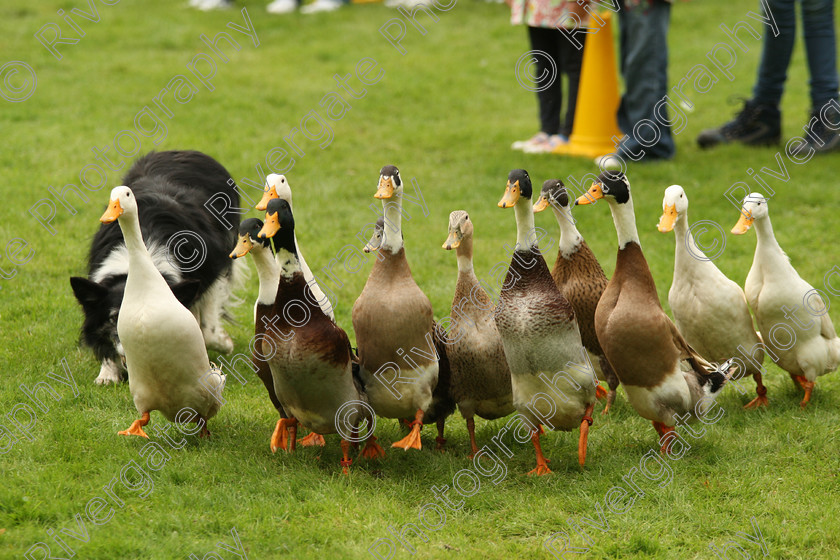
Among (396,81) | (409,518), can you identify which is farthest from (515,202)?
(396,81)

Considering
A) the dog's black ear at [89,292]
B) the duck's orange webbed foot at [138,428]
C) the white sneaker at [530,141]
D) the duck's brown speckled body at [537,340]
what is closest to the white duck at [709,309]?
the duck's brown speckled body at [537,340]

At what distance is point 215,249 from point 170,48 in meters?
6.97

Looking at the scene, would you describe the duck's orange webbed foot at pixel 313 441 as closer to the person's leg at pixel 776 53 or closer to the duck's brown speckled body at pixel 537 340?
the duck's brown speckled body at pixel 537 340

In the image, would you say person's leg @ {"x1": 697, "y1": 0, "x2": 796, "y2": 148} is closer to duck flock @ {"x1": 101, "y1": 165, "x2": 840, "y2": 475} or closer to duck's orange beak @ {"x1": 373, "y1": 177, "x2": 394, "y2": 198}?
duck flock @ {"x1": 101, "y1": 165, "x2": 840, "y2": 475}

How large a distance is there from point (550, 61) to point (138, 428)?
5.76 meters

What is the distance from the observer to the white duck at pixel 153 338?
3855mm

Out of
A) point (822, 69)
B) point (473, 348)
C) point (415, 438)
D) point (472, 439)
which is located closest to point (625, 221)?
point (473, 348)

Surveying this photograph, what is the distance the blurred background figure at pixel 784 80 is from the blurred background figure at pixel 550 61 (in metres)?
1.49

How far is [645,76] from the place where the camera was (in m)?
7.96

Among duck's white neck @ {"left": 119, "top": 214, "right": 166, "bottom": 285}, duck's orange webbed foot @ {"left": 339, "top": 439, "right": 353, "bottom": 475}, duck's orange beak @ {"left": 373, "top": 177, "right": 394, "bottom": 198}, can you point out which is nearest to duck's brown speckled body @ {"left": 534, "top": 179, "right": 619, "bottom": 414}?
duck's orange beak @ {"left": 373, "top": 177, "right": 394, "bottom": 198}

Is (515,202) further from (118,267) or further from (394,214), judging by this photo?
(118,267)

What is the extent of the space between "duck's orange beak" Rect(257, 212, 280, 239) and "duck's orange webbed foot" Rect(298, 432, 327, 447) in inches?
44.5

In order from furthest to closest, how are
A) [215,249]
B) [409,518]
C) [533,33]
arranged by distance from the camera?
[533,33] < [215,249] < [409,518]

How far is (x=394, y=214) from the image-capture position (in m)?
3.89
